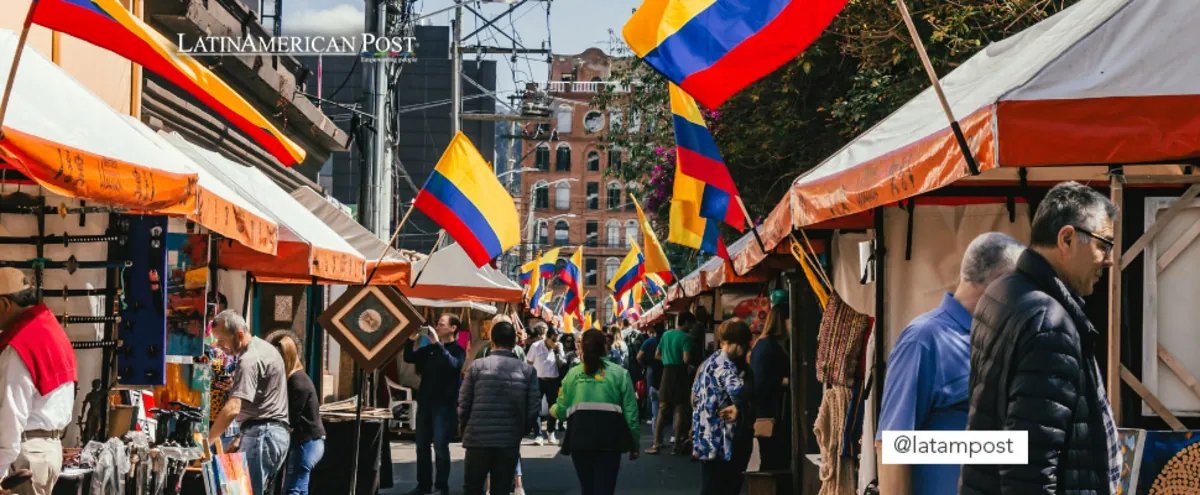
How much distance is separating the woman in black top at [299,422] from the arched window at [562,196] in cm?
10551

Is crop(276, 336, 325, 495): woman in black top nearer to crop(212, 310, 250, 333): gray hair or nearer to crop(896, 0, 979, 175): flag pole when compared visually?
crop(212, 310, 250, 333): gray hair

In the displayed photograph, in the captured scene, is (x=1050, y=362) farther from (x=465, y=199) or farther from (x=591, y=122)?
(x=591, y=122)

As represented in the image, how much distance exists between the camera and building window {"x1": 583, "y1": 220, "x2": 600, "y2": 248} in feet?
384

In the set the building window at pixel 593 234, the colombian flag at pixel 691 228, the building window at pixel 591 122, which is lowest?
the colombian flag at pixel 691 228

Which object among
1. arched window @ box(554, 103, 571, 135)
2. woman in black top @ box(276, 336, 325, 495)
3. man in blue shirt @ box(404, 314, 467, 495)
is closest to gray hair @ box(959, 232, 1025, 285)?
woman in black top @ box(276, 336, 325, 495)

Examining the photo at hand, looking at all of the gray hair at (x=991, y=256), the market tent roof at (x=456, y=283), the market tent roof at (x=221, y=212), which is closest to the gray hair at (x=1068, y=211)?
the gray hair at (x=991, y=256)

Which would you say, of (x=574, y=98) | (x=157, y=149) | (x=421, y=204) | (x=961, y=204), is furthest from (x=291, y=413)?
(x=574, y=98)

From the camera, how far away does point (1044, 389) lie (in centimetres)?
406

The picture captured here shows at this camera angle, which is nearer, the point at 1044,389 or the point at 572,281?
the point at 1044,389

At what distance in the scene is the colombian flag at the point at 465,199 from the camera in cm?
1377

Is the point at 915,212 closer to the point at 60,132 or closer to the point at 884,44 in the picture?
the point at 60,132

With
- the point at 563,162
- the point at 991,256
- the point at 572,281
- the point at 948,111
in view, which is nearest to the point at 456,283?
the point at 948,111

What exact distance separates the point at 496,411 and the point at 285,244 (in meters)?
2.28

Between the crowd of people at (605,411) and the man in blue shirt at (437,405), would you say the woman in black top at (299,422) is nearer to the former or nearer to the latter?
the crowd of people at (605,411)
